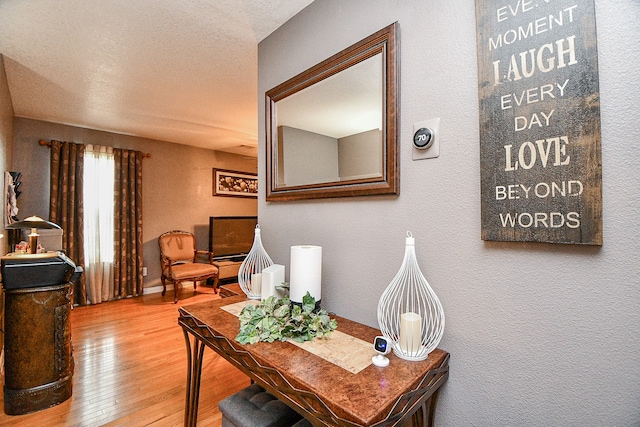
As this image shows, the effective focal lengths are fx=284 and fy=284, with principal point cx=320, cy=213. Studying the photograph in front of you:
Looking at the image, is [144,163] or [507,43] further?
[144,163]

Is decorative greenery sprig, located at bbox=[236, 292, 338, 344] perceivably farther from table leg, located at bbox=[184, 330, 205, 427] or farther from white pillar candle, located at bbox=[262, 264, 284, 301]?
table leg, located at bbox=[184, 330, 205, 427]

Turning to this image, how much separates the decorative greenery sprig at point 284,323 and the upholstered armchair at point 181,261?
3.53 metres

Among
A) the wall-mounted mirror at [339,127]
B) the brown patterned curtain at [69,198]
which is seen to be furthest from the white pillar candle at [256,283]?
the brown patterned curtain at [69,198]

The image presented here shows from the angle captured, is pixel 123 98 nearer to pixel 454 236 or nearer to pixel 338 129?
pixel 338 129

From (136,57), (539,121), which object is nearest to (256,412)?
(539,121)

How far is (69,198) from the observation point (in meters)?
3.87

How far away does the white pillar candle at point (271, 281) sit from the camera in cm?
146

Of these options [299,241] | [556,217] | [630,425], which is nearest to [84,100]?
[299,241]

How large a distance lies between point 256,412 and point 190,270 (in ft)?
11.7

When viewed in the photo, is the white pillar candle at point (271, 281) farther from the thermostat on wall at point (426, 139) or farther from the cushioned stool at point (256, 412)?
the thermostat on wall at point (426, 139)

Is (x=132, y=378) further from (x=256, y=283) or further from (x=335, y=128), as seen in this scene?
(x=335, y=128)

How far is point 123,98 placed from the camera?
9.93 ft

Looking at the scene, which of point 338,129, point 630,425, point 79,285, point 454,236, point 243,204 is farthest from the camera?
point 243,204

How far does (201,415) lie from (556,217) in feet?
7.09
